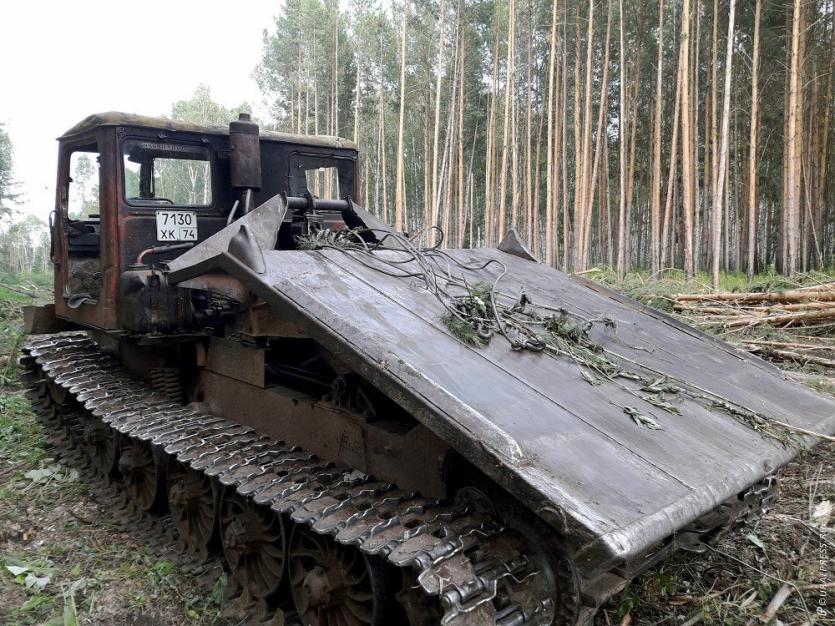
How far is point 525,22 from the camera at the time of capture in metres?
23.5

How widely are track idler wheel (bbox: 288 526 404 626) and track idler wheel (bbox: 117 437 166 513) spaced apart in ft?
5.58

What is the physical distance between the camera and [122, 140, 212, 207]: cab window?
4758 mm

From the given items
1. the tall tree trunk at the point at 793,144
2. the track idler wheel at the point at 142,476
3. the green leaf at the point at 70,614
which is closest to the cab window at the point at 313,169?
the track idler wheel at the point at 142,476

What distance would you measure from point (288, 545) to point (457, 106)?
24083 mm

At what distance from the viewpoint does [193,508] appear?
13.1 feet

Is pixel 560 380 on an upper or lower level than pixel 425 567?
upper

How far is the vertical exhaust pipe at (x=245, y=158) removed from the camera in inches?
198

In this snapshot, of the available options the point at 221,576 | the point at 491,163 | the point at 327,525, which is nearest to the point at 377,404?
the point at 327,525

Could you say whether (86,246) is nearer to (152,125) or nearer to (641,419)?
(152,125)

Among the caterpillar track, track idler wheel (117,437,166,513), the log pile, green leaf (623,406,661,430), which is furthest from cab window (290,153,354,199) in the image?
the log pile

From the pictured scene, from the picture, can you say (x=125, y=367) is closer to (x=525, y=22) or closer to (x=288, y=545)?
(x=288, y=545)

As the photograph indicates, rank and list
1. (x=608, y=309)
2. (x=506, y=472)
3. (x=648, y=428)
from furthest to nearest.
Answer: (x=608, y=309), (x=648, y=428), (x=506, y=472)

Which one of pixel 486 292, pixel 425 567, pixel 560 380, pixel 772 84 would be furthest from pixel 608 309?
pixel 772 84

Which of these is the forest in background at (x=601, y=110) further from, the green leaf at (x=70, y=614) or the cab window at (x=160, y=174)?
the green leaf at (x=70, y=614)
